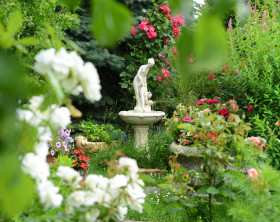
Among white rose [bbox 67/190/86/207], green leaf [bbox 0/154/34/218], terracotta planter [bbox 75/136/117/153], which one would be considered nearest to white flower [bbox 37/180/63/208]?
white rose [bbox 67/190/86/207]

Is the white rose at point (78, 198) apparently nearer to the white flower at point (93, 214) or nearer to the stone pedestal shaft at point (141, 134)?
the white flower at point (93, 214)

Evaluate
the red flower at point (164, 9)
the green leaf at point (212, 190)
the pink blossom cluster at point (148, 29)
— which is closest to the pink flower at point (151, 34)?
the pink blossom cluster at point (148, 29)

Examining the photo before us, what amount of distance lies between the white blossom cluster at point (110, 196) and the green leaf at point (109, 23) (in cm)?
91

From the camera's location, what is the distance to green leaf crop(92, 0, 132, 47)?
0.37m

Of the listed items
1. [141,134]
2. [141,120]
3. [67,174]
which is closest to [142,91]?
[141,120]

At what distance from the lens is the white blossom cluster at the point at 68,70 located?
0.82 metres

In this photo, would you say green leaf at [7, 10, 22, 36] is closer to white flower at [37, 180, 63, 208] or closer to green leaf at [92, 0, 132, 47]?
white flower at [37, 180, 63, 208]

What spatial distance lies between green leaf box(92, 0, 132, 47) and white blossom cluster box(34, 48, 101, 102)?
45 centimetres

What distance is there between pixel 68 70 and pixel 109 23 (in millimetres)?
510

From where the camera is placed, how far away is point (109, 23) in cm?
37

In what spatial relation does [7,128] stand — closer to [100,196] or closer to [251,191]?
[100,196]

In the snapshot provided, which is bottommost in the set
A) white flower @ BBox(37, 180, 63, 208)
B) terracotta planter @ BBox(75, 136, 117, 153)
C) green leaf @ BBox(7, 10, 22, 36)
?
terracotta planter @ BBox(75, 136, 117, 153)

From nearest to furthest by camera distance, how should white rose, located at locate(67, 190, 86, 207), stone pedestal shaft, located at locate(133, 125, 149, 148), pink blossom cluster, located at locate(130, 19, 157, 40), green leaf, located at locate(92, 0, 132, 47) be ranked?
1. green leaf, located at locate(92, 0, 132, 47)
2. white rose, located at locate(67, 190, 86, 207)
3. stone pedestal shaft, located at locate(133, 125, 149, 148)
4. pink blossom cluster, located at locate(130, 19, 157, 40)

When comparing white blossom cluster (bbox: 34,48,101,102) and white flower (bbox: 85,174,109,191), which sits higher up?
white blossom cluster (bbox: 34,48,101,102)
